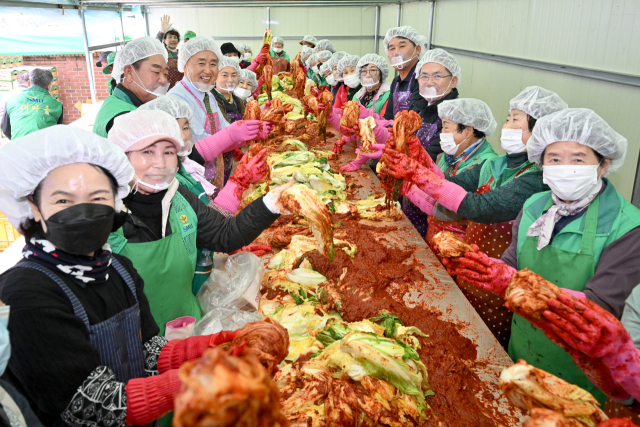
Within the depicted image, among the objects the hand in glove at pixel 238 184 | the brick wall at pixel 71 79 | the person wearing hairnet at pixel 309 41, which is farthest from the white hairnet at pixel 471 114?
the brick wall at pixel 71 79

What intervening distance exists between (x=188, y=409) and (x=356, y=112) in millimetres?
5009

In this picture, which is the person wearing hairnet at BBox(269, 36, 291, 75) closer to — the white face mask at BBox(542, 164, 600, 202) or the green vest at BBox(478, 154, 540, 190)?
Answer: the green vest at BBox(478, 154, 540, 190)

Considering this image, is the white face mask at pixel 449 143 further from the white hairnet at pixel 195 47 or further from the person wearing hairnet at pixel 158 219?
the white hairnet at pixel 195 47

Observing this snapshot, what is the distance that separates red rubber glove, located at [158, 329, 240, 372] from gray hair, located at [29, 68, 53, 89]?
6.58 meters

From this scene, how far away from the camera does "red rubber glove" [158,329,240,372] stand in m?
1.81

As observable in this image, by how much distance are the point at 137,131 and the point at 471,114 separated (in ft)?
8.84

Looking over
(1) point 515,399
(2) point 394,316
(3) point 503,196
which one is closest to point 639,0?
(3) point 503,196

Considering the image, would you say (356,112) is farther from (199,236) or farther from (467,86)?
(199,236)

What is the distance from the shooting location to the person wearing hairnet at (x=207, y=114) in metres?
4.38

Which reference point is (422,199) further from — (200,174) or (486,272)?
(200,174)

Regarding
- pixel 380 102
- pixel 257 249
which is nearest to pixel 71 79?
pixel 380 102

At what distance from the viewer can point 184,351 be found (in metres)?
1.85

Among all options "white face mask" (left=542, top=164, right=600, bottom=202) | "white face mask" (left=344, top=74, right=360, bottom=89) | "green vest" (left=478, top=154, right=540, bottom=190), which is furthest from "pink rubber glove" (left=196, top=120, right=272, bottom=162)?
"white face mask" (left=344, top=74, right=360, bottom=89)

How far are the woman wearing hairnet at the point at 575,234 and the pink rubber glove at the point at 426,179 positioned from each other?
1.96 ft
